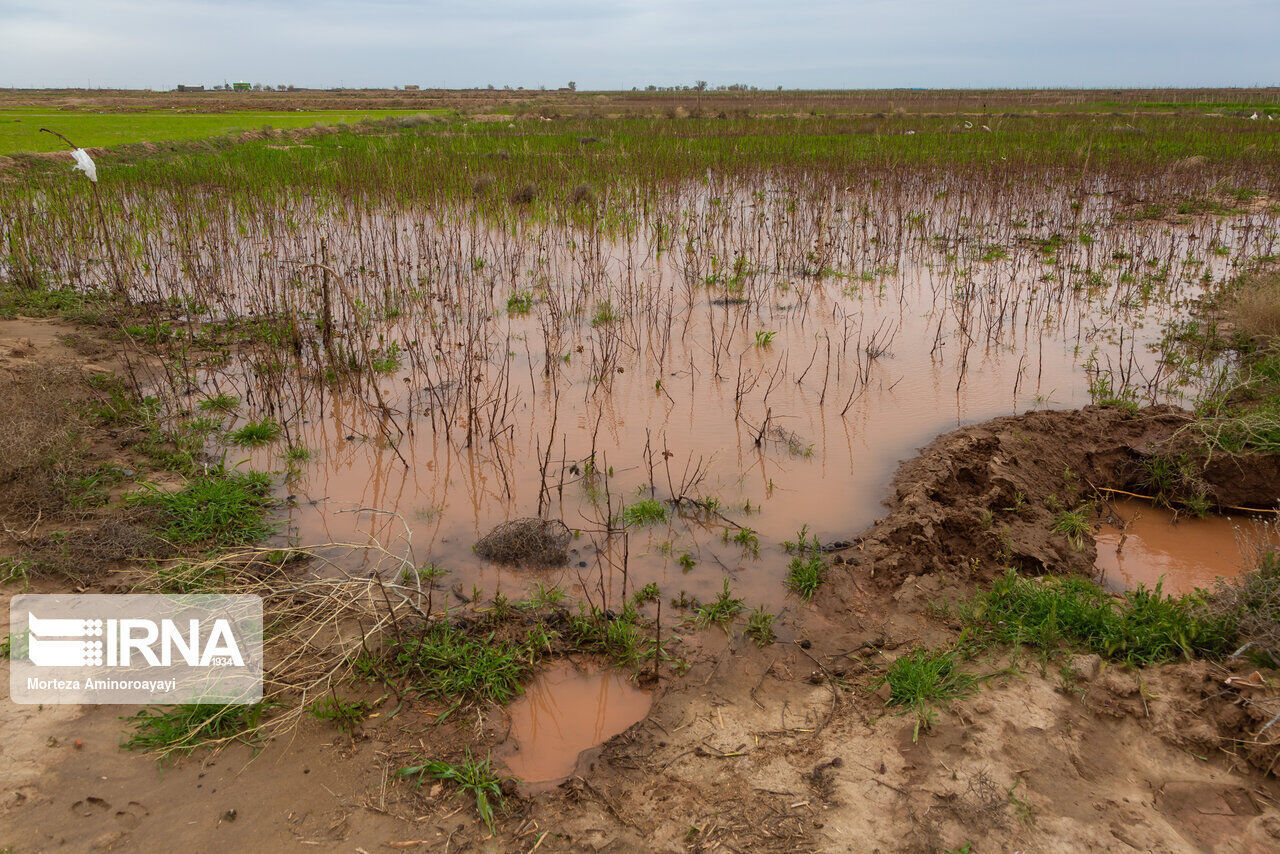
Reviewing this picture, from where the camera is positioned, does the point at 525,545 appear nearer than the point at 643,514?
Yes

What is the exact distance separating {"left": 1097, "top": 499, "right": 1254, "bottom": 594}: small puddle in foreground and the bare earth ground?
4.35ft

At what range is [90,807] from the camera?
2.52m

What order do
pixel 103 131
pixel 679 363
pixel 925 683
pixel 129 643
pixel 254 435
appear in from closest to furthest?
1. pixel 925 683
2. pixel 129 643
3. pixel 254 435
4. pixel 679 363
5. pixel 103 131

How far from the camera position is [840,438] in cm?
559

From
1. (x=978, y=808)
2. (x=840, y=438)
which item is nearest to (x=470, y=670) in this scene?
(x=978, y=808)

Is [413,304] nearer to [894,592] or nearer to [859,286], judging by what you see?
[859,286]

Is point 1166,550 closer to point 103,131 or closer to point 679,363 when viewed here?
point 679,363

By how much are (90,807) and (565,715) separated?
173 cm

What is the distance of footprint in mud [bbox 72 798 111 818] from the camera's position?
98.1 inches

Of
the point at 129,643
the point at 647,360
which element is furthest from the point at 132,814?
the point at 647,360

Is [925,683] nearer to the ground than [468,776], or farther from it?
farther from it

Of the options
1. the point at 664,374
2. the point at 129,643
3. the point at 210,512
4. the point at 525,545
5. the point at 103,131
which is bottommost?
the point at 129,643

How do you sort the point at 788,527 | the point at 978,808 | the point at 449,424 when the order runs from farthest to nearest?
the point at 449,424
the point at 788,527
the point at 978,808

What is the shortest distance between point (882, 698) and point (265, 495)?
3.93 meters
